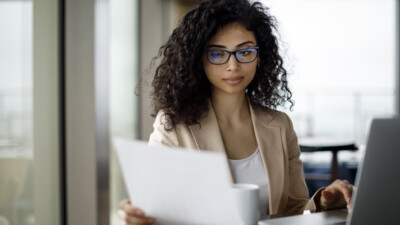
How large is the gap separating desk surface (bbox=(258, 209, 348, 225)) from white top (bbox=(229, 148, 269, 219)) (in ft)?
1.21

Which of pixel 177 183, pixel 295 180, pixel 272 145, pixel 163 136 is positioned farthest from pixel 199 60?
pixel 177 183

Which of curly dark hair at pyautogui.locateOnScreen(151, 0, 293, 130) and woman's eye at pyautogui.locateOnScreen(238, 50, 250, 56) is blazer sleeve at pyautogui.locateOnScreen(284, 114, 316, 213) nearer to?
curly dark hair at pyautogui.locateOnScreen(151, 0, 293, 130)

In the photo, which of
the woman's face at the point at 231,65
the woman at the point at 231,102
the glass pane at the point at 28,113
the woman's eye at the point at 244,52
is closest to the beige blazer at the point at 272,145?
the woman at the point at 231,102

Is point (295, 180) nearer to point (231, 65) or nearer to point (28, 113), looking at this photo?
point (231, 65)

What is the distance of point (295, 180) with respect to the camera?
5.19 feet

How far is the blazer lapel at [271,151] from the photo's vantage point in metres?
1.44

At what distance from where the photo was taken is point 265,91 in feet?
5.58

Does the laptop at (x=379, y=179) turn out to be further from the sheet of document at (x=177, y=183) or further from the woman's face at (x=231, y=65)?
the woman's face at (x=231, y=65)

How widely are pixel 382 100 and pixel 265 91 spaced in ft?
15.8

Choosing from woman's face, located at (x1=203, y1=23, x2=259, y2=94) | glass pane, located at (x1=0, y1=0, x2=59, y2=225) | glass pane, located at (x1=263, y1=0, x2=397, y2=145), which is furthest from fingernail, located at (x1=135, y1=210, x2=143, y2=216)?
glass pane, located at (x1=263, y1=0, x2=397, y2=145)

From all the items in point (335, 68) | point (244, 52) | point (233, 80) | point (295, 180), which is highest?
point (335, 68)

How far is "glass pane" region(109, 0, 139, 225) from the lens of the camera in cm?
273

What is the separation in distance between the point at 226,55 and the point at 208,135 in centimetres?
30

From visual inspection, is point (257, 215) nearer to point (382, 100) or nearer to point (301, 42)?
point (301, 42)
